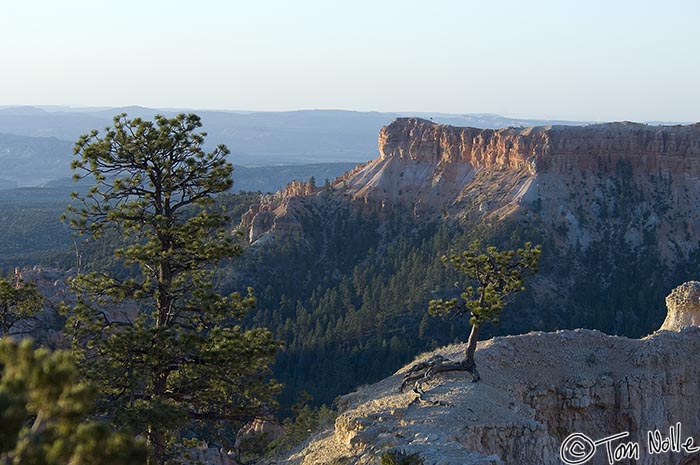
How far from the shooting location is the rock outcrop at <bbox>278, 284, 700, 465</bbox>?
1708 cm

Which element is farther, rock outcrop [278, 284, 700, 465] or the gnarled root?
the gnarled root

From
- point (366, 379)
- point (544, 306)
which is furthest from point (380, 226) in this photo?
point (366, 379)

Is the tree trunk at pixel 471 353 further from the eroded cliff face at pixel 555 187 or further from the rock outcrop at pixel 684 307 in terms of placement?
the eroded cliff face at pixel 555 187

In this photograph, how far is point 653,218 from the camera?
6775 cm

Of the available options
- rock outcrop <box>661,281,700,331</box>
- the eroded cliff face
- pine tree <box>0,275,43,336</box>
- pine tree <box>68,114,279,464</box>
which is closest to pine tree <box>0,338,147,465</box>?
pine tree <box>68,114,279,464</box>

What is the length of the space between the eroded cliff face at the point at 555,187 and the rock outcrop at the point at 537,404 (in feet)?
140

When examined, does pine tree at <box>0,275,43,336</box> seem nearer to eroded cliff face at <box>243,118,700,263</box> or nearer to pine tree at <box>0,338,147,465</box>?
pine tree at <box>0,338,147,465</box>

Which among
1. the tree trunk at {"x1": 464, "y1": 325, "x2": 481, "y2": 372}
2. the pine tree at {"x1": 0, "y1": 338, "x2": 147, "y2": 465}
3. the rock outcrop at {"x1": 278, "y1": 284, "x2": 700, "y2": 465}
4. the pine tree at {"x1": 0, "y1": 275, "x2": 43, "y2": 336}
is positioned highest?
the pine tree at {"x1": 0, "y1": 338, "x2": 147, "y2": 465}

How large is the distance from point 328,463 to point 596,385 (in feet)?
33.3

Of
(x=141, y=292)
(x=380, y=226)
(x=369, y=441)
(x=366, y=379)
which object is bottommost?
(x=366, y=379)

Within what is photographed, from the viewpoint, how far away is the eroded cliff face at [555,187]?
67750mm

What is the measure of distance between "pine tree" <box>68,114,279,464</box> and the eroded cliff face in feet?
166

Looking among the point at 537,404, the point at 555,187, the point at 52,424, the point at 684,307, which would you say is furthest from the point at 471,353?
the point at 555,187

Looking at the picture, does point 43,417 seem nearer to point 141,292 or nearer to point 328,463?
point 328,463
